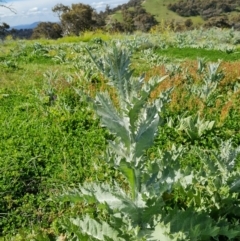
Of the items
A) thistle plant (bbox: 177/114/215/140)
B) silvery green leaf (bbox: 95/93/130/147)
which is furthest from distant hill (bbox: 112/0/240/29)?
silvery green leaf (bbox: 95/93/130/147)

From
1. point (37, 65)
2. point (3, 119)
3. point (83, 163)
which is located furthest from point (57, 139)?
point (37, 65)

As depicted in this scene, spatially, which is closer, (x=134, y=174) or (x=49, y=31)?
(x=134, y=174)

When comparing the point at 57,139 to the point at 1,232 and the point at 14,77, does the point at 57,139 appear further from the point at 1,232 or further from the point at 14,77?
the point at 14,77

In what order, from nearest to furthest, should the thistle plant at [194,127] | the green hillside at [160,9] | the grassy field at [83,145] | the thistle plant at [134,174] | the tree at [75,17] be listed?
the thistle plant at [134,174] → the grassy field at [83,145] → the thistle plant at [194,127] → the tree at [75,17] → the green hillside at [160,9]

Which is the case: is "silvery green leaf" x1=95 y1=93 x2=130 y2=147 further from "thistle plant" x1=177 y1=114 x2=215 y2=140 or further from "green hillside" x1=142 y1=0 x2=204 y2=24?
"green hillside" x1=142 y1=0 x2=204 y2=24

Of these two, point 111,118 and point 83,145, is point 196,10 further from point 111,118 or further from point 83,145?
point 111,118

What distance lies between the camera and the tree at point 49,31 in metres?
45.9

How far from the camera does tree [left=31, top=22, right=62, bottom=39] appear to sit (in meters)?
45.9

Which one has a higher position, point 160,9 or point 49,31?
point 160,9

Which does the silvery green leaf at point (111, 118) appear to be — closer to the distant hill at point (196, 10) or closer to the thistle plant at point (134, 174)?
the thistle plant at point (134, 174)

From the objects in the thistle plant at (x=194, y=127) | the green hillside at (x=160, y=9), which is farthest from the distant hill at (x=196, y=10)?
the thistle plant at (x=194, y=127)

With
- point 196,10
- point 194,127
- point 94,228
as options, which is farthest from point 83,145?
point 196,10

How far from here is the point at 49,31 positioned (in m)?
46.8

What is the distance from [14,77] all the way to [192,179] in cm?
837
